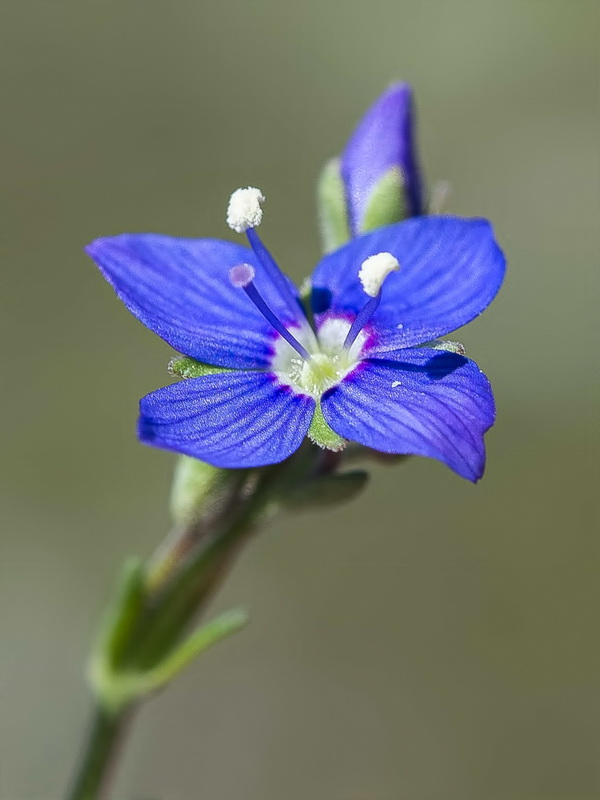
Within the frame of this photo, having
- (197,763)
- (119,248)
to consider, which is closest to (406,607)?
(197,763)

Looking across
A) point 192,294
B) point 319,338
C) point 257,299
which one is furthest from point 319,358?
point 192,294

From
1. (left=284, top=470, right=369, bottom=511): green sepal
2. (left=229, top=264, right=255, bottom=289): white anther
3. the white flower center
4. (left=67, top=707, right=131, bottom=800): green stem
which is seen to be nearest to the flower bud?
the white flower center

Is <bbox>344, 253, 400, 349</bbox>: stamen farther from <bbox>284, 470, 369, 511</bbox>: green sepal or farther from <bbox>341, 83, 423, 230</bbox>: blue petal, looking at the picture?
<bbox>284, 470, 369, 511</bbox>: green sepal

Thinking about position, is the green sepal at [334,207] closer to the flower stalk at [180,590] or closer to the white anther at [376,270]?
the white anther at [376,270]

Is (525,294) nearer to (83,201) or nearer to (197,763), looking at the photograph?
(83,201)

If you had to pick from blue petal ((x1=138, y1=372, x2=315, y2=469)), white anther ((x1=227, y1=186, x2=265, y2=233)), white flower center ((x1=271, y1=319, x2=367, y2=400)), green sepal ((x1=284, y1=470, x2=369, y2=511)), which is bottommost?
green sepal ((x1=284, y1=470, x2=369, y2=511))

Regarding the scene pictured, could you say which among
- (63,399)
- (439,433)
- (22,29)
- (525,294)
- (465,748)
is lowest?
(465,748)

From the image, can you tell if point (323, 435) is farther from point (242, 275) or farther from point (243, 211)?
point (243, 211)
